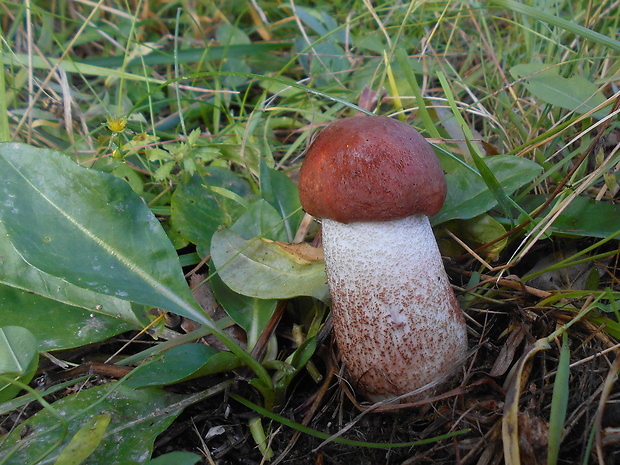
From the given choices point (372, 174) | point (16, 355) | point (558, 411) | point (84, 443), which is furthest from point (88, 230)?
point (558, 411)

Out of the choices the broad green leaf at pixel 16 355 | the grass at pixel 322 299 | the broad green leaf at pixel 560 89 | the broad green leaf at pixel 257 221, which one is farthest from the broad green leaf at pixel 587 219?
the broad green leaf at pixel 16 355

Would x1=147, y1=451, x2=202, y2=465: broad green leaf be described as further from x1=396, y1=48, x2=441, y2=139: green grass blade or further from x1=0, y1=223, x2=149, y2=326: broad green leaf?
x1=396, y1=48, x2=441, y2=139: green grass blade

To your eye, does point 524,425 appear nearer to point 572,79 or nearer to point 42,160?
point 572,79

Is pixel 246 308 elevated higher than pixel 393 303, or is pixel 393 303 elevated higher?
pixel 393 303

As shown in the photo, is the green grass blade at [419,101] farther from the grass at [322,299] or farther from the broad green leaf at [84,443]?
the broad green leaf at [84,443]

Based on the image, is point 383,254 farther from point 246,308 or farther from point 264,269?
point 246,308
